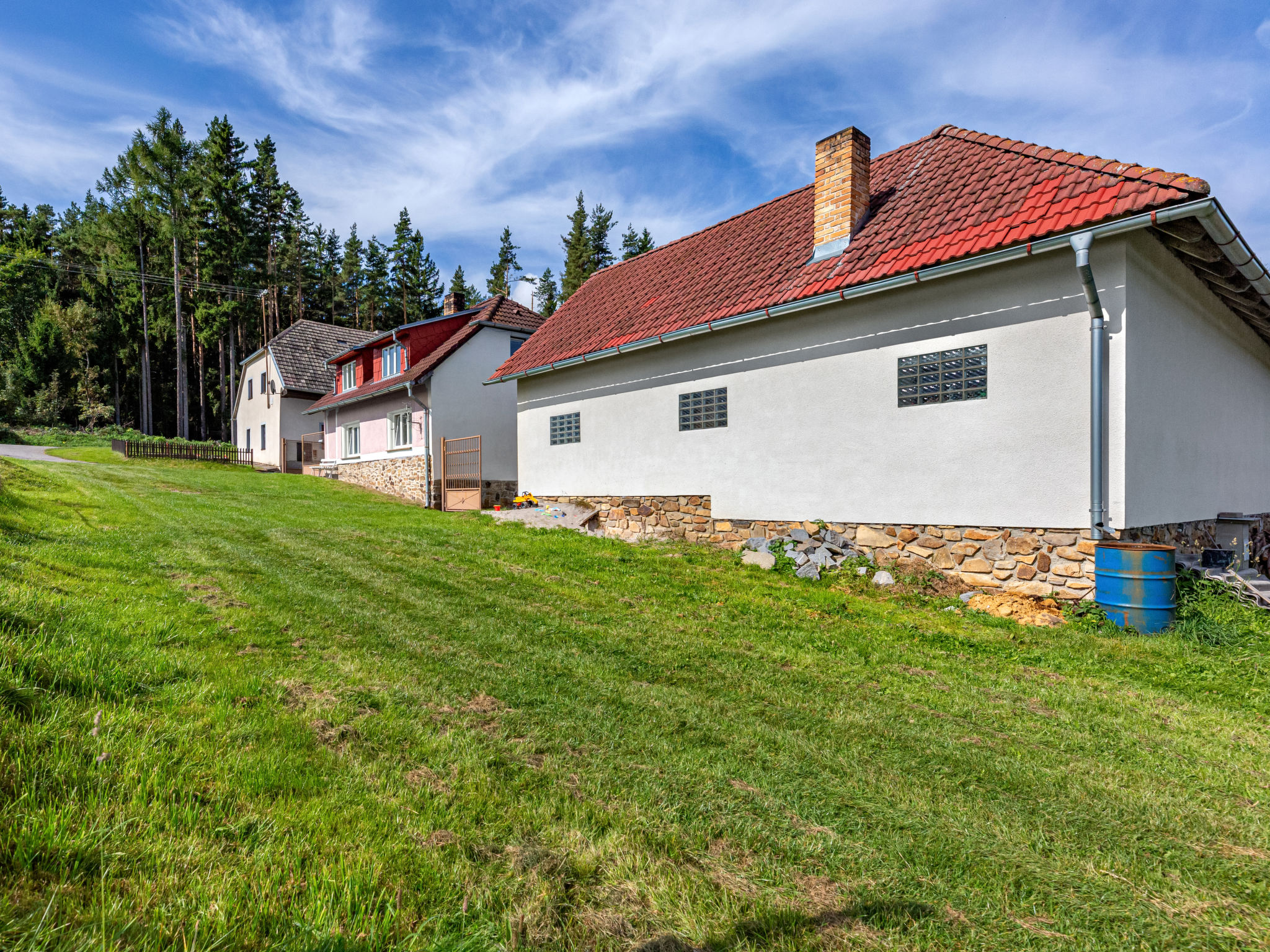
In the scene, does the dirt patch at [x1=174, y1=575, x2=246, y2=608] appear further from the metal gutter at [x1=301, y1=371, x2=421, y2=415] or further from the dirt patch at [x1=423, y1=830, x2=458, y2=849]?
the metal gutter at [x1=301, y1=371, x2=421, y2=415]

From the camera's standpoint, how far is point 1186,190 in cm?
686

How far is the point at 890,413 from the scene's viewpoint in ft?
30.2

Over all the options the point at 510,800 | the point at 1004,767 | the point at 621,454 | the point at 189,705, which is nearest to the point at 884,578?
the point at 1004,767

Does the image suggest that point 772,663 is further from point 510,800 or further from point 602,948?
point 602,948

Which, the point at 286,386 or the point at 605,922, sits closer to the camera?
the point at 605,922

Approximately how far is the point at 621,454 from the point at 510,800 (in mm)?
10969

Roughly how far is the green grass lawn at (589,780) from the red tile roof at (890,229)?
203 inches

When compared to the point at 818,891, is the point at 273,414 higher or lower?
higher

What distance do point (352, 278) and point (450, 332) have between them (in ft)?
113

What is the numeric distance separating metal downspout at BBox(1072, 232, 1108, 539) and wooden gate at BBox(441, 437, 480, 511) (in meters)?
14.9

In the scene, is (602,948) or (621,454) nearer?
(602,948)

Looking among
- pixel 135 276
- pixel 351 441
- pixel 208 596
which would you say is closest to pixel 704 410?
pixel 208 596

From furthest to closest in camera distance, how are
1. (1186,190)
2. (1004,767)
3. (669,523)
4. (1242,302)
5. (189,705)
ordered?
(669,523) < (1242,302) < (1186,190) < (1004,767) < (189,705)

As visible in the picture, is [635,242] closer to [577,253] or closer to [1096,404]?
[577,253]
